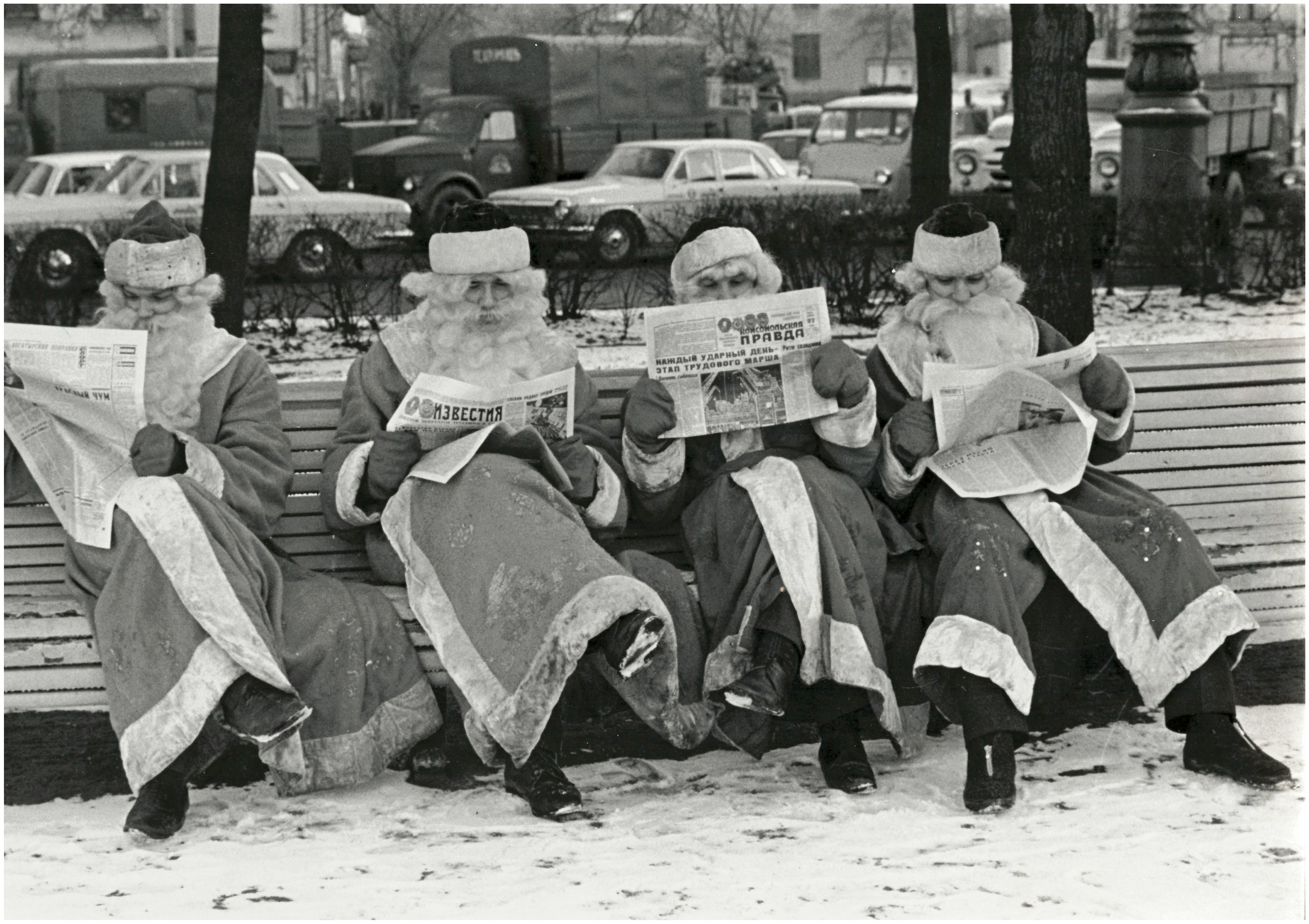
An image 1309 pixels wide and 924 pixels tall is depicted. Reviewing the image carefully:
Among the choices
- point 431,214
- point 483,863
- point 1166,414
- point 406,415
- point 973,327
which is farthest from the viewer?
point 431,214

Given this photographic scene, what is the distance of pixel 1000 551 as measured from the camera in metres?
4.16

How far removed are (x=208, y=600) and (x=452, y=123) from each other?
1823 centimetres

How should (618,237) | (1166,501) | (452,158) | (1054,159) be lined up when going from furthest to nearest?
(452,158) < (618,237) < (1054,159) < (1166,501)

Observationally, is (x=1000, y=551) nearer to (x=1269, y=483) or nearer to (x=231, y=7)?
(x=1269, y=483)

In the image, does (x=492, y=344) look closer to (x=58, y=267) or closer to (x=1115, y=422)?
(x=1115, y=422)

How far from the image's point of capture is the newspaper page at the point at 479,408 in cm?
412

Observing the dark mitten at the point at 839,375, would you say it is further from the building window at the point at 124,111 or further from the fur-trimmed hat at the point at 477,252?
the building window at the point at 124,111

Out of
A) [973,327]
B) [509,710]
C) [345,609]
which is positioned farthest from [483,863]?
[973,327]

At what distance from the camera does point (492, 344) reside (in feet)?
14.7

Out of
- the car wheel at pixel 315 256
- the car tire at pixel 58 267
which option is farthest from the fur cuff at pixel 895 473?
the car tire at pixel 58 267

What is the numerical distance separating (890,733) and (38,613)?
207cm

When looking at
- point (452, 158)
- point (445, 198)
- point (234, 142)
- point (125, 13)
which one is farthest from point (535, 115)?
point (234, 142)

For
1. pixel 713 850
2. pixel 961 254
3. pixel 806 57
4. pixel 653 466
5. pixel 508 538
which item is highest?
pixel 806 57

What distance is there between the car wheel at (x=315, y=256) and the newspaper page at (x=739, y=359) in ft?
20.2
